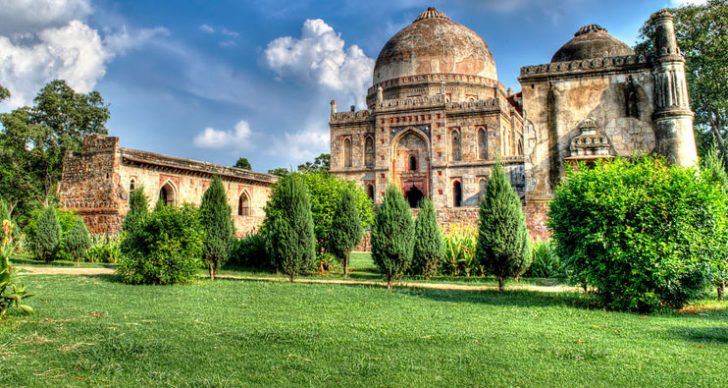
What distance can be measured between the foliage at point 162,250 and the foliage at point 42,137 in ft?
70.2

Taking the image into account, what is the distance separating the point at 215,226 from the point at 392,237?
4549 millimetres

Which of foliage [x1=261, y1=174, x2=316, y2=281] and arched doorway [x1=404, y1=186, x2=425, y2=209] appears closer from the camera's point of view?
foliage [x1=261, y1=174, x2=316, y2=281]

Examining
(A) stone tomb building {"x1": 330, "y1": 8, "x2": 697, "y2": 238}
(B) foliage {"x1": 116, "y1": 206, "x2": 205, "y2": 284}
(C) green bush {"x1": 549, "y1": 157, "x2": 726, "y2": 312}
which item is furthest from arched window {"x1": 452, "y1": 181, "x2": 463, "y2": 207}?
(C) green bush {"x1": 549, "y1": 157, "x2": 726, "y2": 312}

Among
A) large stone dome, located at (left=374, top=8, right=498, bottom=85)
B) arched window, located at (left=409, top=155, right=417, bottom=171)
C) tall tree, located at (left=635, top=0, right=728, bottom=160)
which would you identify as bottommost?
arched window, located at (left=409, top=155, right=417, bottom=171)

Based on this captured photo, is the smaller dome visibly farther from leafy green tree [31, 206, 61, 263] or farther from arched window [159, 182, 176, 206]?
leafy green tree [31, 206, 61, 263]

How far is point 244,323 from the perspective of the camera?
650 cm

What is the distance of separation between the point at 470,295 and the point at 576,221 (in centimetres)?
240

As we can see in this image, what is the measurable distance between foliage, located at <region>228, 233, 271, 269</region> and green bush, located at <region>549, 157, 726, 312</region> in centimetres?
998

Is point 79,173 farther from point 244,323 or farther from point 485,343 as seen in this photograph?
point 485,343

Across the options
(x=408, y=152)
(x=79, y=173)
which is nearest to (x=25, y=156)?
(x=79, y=173)

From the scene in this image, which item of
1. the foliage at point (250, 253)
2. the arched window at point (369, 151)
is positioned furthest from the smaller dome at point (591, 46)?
the foliage at point (250, 253)

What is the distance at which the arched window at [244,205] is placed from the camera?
29.2 m

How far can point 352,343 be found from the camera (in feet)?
18.0

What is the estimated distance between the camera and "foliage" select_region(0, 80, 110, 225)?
95.8ft
